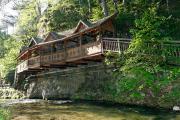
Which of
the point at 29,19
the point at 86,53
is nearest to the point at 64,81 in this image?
the point at 86,53

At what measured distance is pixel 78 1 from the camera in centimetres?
4741

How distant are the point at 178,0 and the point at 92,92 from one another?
1857cm

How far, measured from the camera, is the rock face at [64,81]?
30.2 metres

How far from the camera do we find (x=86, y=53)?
29.5 metres

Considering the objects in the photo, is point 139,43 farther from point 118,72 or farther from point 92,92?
point 92,92

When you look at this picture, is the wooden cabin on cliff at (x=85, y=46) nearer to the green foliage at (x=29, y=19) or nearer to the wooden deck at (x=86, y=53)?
the wooden deck at (x=86, y=53)

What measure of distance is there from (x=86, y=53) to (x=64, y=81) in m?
7.32

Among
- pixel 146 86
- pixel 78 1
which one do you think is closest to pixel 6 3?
pixel 146 86

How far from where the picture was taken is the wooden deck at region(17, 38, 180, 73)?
25719 mm

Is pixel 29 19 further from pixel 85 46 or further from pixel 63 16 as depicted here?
pixel 85 46

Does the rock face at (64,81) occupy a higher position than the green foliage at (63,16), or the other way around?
the green foliage at (63,16)

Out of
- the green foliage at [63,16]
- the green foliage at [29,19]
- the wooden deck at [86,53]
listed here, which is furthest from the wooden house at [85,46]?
the green foliage at [29,19]

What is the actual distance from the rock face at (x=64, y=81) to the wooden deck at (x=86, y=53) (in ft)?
4.52

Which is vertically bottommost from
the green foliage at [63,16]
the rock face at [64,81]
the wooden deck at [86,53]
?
the rock face at [64,81]
